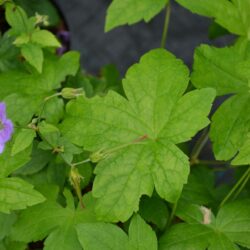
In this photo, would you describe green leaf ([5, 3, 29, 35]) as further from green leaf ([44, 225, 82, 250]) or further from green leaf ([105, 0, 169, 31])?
green leaf ([44, 225, 82, 250])

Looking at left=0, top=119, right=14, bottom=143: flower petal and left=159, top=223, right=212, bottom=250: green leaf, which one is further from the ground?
left=0, top=119, right=14, bottom=143: flower petal

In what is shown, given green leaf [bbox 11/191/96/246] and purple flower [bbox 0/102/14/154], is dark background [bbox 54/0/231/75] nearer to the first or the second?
green leaf [bbox 11/191/96/246]

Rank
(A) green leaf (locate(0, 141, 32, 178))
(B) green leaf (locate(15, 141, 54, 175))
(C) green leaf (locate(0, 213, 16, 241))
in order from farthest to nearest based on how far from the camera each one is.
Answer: (B) green leaf (locate(15, 141, 54, 175)) → (C) green leaf (locate(0, 213, 16, 241)) → (A) green leaf (locate(0, 141, 32, 178))

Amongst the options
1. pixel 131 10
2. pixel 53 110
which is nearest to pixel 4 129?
pixel 53 110

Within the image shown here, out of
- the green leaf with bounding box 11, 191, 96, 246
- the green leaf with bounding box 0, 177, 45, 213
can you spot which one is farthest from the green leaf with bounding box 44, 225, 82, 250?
the green leaf with bounding box 0, 177, 45, 213

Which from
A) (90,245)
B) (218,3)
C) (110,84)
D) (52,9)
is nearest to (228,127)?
(218,3)

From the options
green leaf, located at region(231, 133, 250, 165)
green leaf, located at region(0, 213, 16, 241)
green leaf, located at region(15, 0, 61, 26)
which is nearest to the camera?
green leaf, located at region(231, 133, 250, 165)

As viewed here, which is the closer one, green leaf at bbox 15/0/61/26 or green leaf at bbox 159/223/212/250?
green leaf at bbox 159/223/212/250

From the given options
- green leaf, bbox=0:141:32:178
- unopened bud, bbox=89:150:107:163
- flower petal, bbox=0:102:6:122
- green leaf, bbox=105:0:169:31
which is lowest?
green leaf, bbox=0:141:32:178
